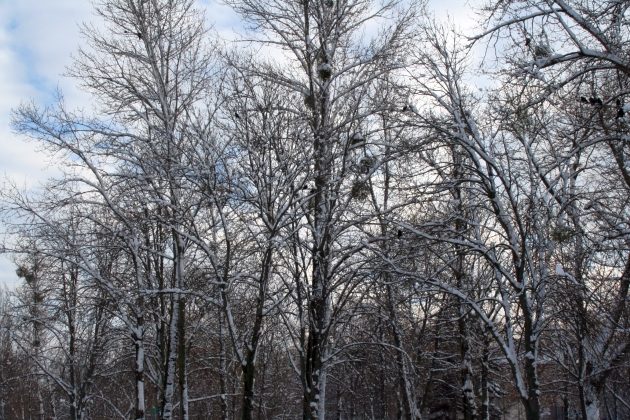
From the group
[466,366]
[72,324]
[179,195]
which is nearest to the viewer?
[179,195]

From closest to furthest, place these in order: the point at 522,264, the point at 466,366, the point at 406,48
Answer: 1. the point at 522,264
2. the point at 406,48
3. the point at 466,366

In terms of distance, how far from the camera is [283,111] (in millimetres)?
13578

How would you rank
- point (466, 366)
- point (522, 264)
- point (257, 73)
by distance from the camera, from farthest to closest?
point (466, 366)
point (257, 73)
point (522, 264)

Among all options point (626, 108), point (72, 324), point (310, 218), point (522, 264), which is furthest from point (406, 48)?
point (72, 324)

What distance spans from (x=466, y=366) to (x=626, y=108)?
12765 millimetres

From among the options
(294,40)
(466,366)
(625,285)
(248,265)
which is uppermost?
(294,40)

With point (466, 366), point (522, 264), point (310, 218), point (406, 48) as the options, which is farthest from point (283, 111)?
point (466, 366)

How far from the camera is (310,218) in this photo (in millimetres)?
14438

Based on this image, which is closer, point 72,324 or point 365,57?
point 365,57

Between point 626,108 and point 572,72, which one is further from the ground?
point 572,72

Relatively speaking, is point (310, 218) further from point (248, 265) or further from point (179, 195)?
point (179, 195)

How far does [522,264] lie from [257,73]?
7.15 meters

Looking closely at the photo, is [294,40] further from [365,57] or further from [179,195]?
[179,195]

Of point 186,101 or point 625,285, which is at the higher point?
point 186,101
